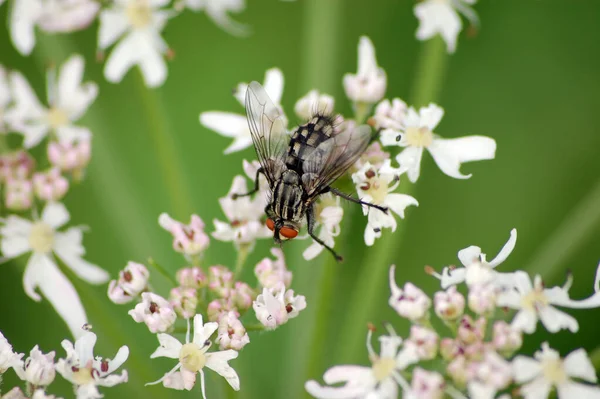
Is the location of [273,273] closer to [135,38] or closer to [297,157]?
[297,157]

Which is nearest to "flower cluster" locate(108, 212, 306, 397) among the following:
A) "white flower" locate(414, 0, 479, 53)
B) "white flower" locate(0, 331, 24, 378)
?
"white flower" locate(0, 331, 24, 378)

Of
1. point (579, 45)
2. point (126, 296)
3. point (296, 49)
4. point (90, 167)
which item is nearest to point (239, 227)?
point (126, 296)

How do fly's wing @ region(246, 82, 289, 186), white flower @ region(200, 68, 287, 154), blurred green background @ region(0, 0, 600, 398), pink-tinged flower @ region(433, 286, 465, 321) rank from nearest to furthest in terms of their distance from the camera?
1. pink-tinged flower @ region(433, 286, 465, 321)
2. fly's wing @ region(246, 82, 289, 186)
3. white flower @ region(200, 68, 287, 154)
4. blurred green background @ region(0, 0, 600, 398)

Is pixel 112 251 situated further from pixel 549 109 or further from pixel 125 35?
pixel 549 109

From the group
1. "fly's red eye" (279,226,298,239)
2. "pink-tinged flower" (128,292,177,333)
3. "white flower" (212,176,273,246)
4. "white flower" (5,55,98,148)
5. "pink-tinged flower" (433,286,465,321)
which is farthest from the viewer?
"white flower" (5,55,98,148)

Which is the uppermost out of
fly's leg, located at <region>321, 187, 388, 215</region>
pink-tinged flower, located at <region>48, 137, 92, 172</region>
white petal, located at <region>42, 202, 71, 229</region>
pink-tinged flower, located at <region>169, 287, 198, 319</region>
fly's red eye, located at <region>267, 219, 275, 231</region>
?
pink-tinged flower, located at <region>48, 137, 92, 172</region>

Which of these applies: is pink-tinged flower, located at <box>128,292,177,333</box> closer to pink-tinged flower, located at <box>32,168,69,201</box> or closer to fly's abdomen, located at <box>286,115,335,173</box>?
fly's abdomen, located at <box>286,115,335,173</box>

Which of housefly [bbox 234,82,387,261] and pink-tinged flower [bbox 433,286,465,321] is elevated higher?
housefly [bbox 234,82,387,261]

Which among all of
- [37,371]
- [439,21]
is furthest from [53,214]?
[439,21]
